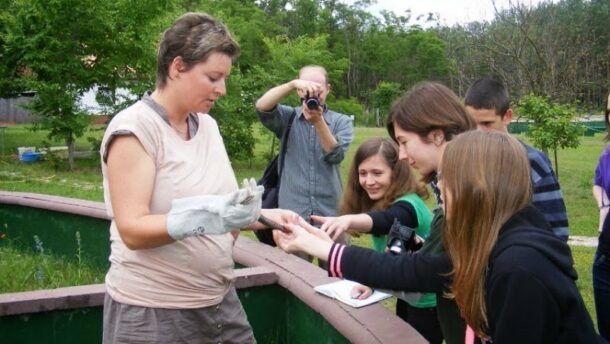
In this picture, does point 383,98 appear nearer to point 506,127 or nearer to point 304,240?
point 506,127

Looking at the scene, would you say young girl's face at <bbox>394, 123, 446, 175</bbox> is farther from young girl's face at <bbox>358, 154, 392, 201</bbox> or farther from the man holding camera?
the man holding camera

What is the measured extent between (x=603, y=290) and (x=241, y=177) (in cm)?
1235

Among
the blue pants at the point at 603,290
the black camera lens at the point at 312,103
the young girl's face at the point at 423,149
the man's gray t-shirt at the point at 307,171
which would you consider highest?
the black camera lens at the point at 312,103

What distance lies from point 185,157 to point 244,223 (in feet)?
1.12

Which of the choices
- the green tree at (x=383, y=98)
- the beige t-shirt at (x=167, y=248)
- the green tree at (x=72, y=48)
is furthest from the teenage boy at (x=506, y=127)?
the green tree at (x=383, y=98)

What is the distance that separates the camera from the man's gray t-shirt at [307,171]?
13.4 feet

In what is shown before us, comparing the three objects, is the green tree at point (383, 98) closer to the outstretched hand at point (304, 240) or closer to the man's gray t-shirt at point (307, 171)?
the man's gray t-shirt at point (307, 171)

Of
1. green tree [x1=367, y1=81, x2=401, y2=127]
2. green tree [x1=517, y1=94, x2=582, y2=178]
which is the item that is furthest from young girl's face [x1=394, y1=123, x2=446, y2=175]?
green tree [x1=367, y1=81, x2=401, y2=127]

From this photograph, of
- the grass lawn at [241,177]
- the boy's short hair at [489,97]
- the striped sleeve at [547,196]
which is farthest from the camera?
the grass lawn at [241,177]

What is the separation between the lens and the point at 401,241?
7.37 ft

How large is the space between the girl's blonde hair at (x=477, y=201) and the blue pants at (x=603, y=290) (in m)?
1.72

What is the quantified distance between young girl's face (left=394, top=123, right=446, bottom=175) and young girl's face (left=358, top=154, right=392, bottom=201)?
871 millimetres

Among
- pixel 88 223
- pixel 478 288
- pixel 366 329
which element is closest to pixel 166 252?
pixel 366 329

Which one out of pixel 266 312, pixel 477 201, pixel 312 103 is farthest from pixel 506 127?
pixel 477 201
